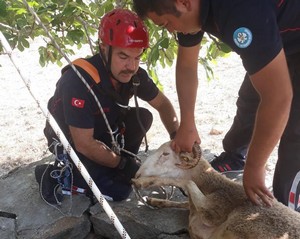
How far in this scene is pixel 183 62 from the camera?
9.93 feet

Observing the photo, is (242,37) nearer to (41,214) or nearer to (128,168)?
(128,168)

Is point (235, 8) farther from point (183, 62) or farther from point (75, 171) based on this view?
point (75, 171)

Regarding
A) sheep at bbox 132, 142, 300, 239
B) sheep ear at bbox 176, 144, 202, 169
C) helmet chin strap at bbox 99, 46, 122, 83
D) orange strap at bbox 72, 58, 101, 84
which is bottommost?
sheep at bbox 132, 142, 300, 239

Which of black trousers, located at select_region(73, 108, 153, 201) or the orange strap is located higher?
the orange strap

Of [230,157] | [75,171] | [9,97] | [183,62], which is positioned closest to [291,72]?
[183,62]

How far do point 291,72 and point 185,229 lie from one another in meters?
1.32

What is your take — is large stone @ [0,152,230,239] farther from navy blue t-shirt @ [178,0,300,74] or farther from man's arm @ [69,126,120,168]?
navy blue t-shirt @ [178,0,300,74]

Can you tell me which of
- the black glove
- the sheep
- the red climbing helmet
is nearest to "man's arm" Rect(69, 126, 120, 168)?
the black glove

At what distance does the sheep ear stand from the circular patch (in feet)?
3.73

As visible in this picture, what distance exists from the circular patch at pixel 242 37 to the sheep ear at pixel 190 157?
3.73 feet

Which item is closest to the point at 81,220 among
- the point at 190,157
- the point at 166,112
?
the point at 190,157

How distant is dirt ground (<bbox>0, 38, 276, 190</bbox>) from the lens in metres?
4.80

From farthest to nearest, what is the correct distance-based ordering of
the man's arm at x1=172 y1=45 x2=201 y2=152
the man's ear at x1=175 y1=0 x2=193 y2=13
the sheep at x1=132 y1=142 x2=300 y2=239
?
the man's arm at x1=172 y1=45 x2=201 y2=152 → the sheep at x1=132 y1=142 x2=300 y2=239 → the man's ear at x1=175 y1=0 x2=193 y2=13

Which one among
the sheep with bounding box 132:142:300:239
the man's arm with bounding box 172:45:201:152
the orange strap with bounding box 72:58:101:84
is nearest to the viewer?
the sheep with bounding box 132:142:300:239
